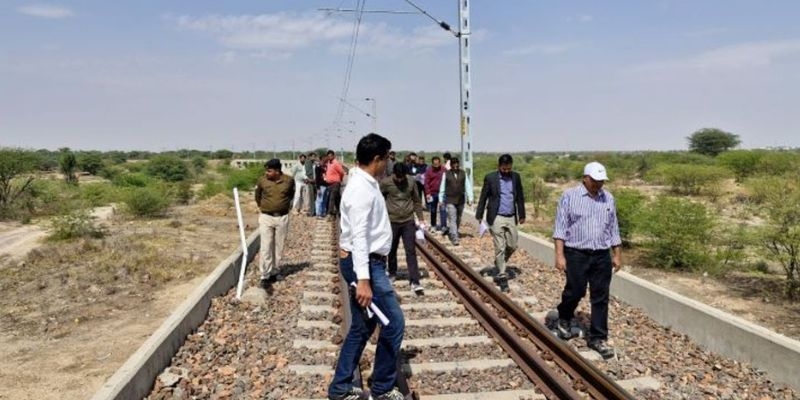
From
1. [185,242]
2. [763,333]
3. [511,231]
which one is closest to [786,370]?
[763,333]

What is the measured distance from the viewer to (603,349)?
5.52 metres

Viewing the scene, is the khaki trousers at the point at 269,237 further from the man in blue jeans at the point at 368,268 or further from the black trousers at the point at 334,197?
the black trousers at the point at 334,197

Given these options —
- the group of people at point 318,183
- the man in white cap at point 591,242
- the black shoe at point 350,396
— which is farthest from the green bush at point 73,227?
the man in white cap at point 591,242

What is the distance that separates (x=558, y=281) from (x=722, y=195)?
23.9 m

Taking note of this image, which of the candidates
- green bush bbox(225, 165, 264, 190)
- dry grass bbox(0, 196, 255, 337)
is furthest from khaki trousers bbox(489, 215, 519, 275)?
green bush bbox(225, 165, 264, 190)

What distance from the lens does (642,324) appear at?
6676mm

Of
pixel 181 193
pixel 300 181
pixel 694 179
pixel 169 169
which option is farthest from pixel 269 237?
pixel 169 169

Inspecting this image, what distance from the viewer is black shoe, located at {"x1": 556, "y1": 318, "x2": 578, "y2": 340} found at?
5.98 m

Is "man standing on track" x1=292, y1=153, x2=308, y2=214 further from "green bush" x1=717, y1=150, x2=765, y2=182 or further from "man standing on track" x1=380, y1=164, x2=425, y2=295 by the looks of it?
"green bush" x1=717, y1=150, x2=765, y2=182

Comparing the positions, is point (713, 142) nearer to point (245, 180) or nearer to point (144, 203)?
point (245, 180)

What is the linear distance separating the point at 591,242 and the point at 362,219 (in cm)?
291

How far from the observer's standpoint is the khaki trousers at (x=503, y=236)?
799 centimetres

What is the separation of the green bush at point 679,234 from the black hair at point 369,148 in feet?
26.5

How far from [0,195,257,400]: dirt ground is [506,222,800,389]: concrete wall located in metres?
6.01
